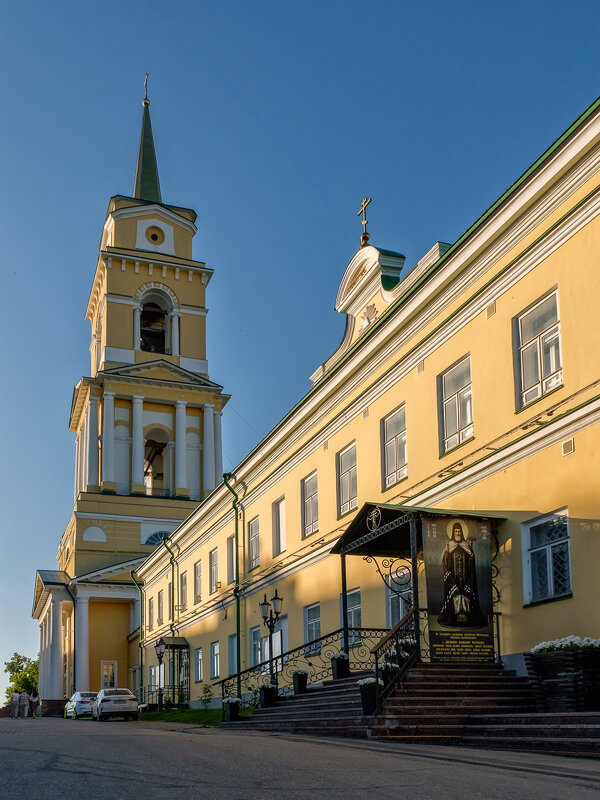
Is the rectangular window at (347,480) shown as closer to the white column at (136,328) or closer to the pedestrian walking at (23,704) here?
the pedestrian walking at (23,704)

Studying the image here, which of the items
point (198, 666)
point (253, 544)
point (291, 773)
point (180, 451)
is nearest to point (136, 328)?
point (180, 451)

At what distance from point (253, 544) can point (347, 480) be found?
7.93 meters

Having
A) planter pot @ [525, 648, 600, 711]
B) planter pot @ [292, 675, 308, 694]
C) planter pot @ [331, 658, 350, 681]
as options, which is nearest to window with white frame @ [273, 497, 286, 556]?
planter pot @ [292, 675, 308, 694]

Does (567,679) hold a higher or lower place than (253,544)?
lower

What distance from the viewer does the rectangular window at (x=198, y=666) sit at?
35500mm

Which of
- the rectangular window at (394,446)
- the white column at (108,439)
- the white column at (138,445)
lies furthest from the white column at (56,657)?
the rectangular window at (394,446)

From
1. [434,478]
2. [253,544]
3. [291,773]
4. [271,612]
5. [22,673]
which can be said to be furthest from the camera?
[22,673]

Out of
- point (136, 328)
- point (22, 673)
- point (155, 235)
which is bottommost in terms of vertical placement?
point (22, 673)

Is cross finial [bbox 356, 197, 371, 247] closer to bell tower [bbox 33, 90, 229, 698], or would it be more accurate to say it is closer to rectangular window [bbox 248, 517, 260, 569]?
rectangular window [bbox 248, 517, 260, 569]

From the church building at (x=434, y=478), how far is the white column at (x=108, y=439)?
12045 mm

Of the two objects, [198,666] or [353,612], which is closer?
[353,612]

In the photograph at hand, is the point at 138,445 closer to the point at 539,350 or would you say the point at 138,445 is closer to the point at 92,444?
the point at 92,444

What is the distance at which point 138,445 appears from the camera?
54.7m

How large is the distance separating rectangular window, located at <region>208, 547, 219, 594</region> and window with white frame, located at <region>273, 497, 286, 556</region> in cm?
686
